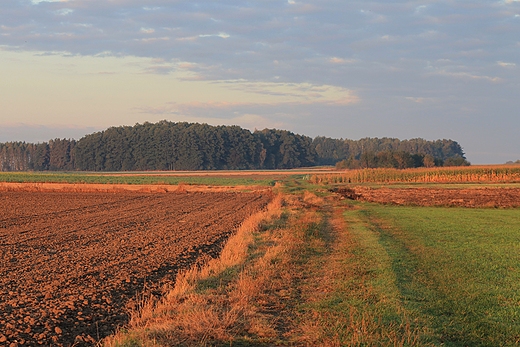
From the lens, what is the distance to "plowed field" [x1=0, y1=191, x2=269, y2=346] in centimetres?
857

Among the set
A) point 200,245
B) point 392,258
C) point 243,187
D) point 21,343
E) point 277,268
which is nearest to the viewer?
point 21,343

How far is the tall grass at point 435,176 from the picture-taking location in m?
57.5

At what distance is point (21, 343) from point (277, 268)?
21.6ft

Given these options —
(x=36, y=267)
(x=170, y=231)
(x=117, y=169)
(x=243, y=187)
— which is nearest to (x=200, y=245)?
(x=170, y=231)

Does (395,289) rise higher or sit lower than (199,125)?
lower

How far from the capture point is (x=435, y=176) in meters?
61.0

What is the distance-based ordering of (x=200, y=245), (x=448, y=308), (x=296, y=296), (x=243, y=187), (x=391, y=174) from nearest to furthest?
(x=448, y=308) → (x=296, y=296) → (x=200, y=245) → (x=243, y=187) → (x=391, y=174)

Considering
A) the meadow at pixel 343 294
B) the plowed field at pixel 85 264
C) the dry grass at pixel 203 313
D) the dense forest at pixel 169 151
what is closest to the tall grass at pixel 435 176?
the plowed field at pixel 85 264

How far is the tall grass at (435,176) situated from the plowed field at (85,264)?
37.8 m

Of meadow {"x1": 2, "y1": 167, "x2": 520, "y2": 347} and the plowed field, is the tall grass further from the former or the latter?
meadow {"x1": 2, "y1": 167, "x2": 520, "y2": 347}

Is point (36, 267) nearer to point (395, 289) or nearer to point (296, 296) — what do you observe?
point (296, 296)

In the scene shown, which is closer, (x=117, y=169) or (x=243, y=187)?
(x=243, y=187)

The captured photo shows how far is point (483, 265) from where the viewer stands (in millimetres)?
13711

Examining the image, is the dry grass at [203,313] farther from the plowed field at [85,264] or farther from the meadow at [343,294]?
the plowed field at [85,264]
